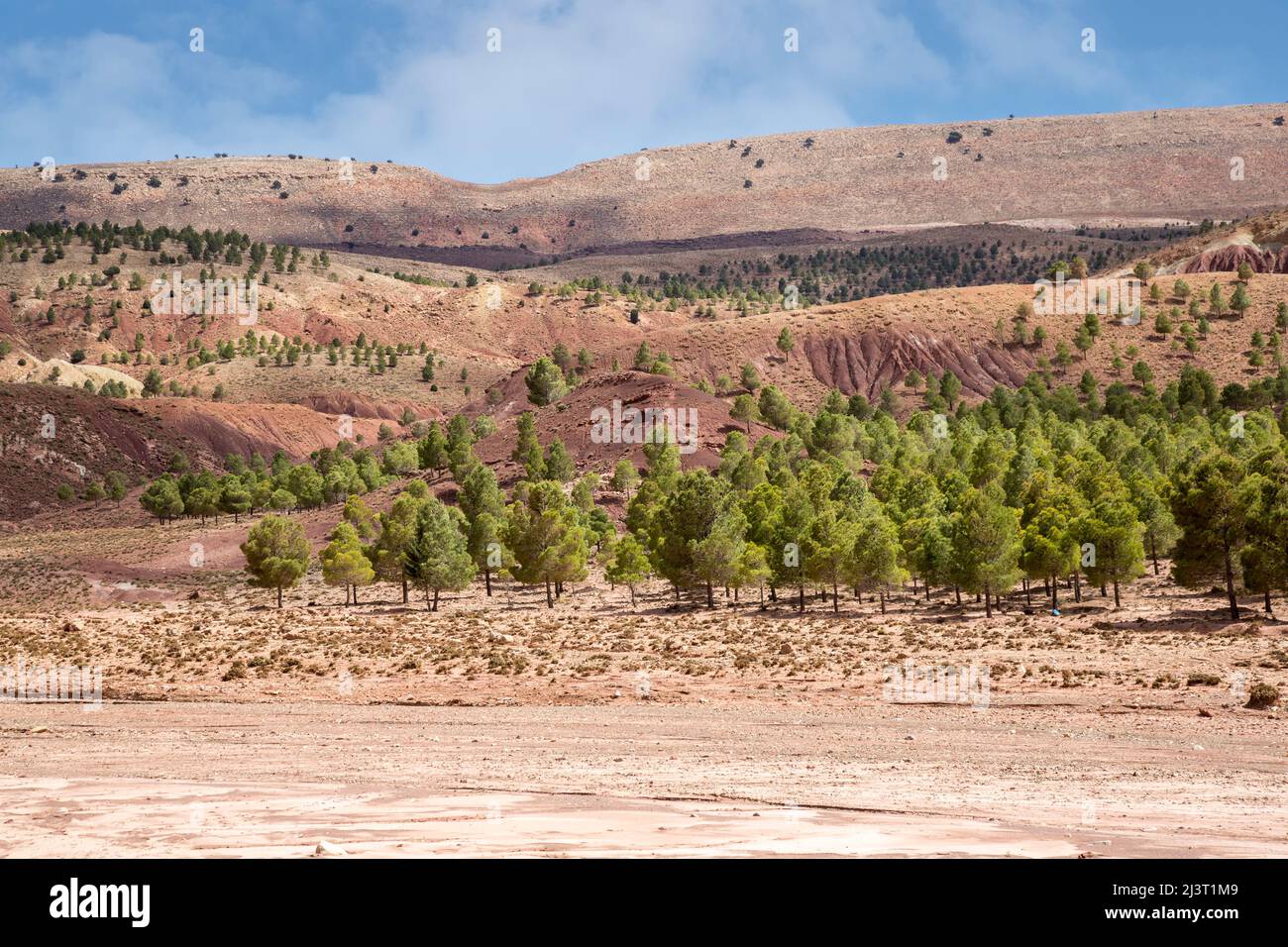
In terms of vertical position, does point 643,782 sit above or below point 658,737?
above

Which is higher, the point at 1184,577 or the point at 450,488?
the point at 450,488

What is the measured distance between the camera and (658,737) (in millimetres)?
32719

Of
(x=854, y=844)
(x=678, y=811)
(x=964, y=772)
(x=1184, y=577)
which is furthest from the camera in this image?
(x=1184, y=577)

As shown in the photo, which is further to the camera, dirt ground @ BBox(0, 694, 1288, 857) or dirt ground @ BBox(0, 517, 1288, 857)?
dirt ground @ BBox(0, 517, 1288, 857)

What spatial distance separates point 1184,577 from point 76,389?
179211 millimetres

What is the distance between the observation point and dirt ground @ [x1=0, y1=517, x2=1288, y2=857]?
19.3 metres

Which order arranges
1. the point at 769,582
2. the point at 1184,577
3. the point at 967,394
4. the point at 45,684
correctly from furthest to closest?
the point at 967,394 < the point at 769,582 < the point at 1184,577 < the point at 45,684

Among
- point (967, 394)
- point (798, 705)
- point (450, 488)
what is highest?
point (967, 394)

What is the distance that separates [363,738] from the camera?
3250 cm

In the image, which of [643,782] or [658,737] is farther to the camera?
[658,737]

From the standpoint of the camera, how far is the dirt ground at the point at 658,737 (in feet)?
63.4

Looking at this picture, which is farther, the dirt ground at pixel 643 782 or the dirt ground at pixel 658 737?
the dirt ground at pixel 658 737
